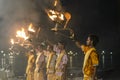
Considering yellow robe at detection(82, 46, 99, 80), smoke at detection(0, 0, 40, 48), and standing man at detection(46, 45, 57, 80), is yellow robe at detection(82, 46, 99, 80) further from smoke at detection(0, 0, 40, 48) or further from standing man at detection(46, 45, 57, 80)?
smoke at detection(0, 0, 40, 48)

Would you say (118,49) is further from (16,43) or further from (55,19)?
(55,19)

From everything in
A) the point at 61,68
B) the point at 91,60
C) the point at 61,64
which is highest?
the point at 91,60

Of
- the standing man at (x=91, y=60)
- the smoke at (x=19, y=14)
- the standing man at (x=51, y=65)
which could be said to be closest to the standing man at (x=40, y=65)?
the standing man at (x=51, y=65)

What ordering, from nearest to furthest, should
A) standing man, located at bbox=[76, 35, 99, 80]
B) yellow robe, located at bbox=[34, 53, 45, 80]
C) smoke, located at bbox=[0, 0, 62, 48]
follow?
standing man, located at bbox=[76, 35, 99, 80], yellow robe, located at bbox=[34, 53, 45, 80], smoke, located at bbox=[0, 0, 62, 48]

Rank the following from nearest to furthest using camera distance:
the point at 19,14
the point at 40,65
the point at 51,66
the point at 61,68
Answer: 1. the point at 61,68
2. the point at 51,66
3. the point at 40,65
4. the point at 19,14

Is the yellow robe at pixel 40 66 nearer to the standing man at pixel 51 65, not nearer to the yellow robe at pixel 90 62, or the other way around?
the standing man at pixel 51 65

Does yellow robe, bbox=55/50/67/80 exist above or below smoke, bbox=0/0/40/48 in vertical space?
below

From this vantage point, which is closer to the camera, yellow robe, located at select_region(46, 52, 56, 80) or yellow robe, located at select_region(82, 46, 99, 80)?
yellow robe, located at select_region(82, 46, 99, 80)

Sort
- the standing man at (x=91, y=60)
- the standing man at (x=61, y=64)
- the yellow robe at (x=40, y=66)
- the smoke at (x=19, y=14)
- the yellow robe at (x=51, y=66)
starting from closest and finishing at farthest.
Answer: the standing man at (x=91, y=60)
the standing man at (x=61, y=64)
the yellow robe at (x=51, y=66)
the yellow robe at (x=40, y=66)
the smoke at (x=19, y=14)

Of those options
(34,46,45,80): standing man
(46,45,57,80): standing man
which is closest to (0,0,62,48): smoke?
(34,46,45,80): standing man

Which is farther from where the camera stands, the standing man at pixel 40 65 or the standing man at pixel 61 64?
the standing man at pixel 40 65

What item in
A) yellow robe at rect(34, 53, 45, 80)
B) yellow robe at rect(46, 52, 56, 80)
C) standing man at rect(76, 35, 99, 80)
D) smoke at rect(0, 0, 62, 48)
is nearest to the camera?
standing man at rect(76, 35, 99, 80)

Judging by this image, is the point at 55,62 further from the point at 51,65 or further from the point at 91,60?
the point at 91,60

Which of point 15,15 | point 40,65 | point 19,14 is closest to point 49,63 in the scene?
point 40,65
